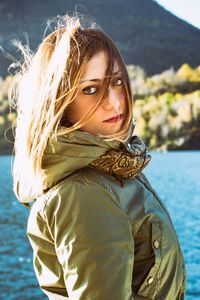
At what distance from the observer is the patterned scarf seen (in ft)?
2.57

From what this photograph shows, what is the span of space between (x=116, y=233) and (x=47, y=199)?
0.10m

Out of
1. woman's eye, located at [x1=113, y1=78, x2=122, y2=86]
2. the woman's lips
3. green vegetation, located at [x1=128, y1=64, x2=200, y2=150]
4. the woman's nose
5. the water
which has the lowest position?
the water

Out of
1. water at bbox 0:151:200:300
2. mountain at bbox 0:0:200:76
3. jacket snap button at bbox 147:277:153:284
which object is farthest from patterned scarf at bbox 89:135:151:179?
mountain at bbox 0:0:200:76

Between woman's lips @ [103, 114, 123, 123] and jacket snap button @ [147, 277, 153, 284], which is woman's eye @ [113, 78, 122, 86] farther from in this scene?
jacket snap button @ [147, 277, 153, 284]

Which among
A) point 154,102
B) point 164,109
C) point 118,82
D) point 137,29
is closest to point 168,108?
point 164,109

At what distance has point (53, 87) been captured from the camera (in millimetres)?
772

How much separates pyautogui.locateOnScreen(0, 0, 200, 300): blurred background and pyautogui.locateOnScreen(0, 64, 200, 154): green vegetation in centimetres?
2

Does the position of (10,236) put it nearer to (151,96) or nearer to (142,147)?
(151,96)

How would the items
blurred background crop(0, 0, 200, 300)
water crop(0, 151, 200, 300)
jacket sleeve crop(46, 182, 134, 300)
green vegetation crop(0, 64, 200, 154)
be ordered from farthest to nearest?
green vegetation crop(0, 64, 200, 154) → blurred background crop(0, 0, 200, 300) → water crop(0, 151, 200, 300) → jacket sleeve crop(46, 182, 134, 300)

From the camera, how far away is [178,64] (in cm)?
1628

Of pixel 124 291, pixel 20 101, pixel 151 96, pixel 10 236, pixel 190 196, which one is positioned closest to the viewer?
pixel 124 291

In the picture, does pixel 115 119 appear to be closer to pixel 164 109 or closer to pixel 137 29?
pixel 164 109

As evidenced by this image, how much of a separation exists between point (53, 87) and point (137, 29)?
1668cm

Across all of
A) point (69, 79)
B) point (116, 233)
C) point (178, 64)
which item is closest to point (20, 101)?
point (69, 79)
